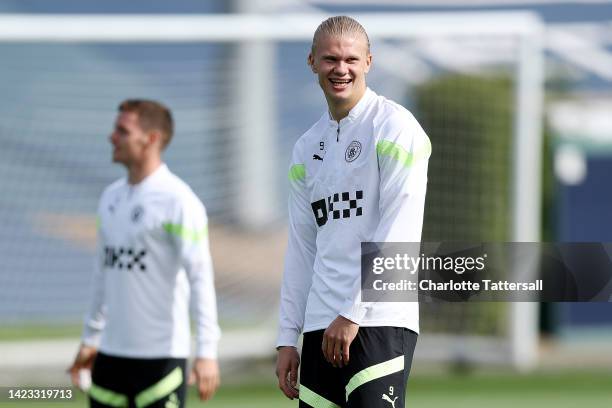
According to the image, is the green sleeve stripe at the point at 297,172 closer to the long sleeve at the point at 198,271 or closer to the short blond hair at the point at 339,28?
the short blond hair at the point at 339,28

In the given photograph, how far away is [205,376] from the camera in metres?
6.07

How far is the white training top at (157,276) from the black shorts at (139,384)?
0.15 ft

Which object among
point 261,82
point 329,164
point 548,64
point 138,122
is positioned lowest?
point 329,164

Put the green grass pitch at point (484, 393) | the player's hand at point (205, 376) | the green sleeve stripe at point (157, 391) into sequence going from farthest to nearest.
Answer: the green grass pitch at point (484, 393)
the green sleeve stripe at point (157, 391)
the player's hand at point (205, 376)

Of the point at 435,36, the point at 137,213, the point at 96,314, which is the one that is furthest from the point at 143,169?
the point at 435,36

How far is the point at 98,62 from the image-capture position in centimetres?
1609

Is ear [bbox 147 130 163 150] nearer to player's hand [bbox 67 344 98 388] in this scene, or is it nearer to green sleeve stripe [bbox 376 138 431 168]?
player's hand [bbox 67 344 98 388]

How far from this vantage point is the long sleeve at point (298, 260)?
15.7ft

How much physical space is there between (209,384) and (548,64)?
1436cm

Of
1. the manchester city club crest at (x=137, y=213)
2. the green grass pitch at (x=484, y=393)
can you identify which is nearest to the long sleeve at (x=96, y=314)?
the manchester city club crest at (x=137, y=213)

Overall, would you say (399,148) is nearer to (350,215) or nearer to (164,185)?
(350,215)

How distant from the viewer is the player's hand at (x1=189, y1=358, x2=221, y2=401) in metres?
6.07

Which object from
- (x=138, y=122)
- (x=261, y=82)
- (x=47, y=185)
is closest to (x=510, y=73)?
(x=261, y=82)

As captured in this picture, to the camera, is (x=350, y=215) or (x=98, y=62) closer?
(x=350, y=215)
